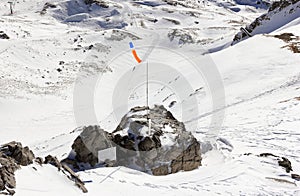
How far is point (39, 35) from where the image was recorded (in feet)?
187

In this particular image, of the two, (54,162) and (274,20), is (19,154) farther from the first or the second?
(274,20)

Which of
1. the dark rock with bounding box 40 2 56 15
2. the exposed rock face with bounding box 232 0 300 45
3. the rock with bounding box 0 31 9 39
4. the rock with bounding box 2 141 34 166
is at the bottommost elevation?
the dark rock with bounding box 40 2 56 15

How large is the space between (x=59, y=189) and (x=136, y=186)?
2705 millimetres

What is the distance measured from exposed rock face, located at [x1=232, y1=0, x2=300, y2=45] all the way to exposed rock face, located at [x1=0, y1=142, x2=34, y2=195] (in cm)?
4204

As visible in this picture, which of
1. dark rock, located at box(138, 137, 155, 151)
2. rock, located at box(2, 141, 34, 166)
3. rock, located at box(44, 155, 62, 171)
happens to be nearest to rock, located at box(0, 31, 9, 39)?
dark rock, located at box(138, 137, 155, 151)

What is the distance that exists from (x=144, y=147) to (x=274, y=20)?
141 feet

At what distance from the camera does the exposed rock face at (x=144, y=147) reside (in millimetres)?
12750

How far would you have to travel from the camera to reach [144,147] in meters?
12.7

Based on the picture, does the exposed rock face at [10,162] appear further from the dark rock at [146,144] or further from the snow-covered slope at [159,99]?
the dark rock at [146,144]

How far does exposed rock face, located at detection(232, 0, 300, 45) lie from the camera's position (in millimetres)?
47406

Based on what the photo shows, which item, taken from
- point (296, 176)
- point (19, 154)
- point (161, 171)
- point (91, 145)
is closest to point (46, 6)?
point (91, 145)

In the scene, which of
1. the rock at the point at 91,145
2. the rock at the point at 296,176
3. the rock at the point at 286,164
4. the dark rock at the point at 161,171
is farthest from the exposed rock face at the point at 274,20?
the rock at the point at 91,145

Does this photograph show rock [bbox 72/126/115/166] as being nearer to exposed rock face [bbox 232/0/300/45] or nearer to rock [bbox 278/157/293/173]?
rock [bbox 278/157/293/173]

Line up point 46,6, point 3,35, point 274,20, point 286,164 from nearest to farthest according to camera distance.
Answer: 1. point 286,164
2. point 3,35
3. point 274,20
4. point 46,6
